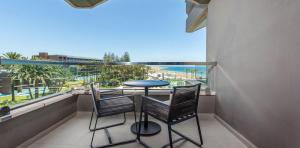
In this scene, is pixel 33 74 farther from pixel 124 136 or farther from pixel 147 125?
pixel 147 125

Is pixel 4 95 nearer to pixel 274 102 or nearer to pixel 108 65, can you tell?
pixel 108 65

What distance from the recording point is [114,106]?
2148mm

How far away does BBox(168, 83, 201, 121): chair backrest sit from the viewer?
5.66 ft

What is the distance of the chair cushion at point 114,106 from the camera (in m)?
2.04

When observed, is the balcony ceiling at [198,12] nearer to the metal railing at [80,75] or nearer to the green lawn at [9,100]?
the metal railing at [80,75]

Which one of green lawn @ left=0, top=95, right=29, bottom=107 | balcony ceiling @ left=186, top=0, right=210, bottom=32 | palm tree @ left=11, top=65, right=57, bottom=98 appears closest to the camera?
green lawn @ left=0, top=95, right=29, bottom=107

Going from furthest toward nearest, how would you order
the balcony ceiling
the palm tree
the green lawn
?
the balcony ceiling, the palm tree, the green lawn

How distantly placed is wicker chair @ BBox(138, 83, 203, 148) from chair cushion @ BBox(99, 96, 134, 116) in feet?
0.87

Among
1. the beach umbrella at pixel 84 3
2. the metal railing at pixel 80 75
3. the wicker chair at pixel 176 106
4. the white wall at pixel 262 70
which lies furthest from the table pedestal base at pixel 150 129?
the beach umbrella at pixel 84 3

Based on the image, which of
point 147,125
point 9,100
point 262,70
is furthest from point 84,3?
point 262,70

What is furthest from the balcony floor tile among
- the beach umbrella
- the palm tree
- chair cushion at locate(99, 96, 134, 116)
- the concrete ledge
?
the beach umbrella

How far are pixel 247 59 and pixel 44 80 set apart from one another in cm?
303

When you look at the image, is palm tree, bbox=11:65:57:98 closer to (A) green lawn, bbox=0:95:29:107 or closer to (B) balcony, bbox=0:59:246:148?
(B) balcony, bbox=0:59:246:148

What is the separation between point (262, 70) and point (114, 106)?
184cm
